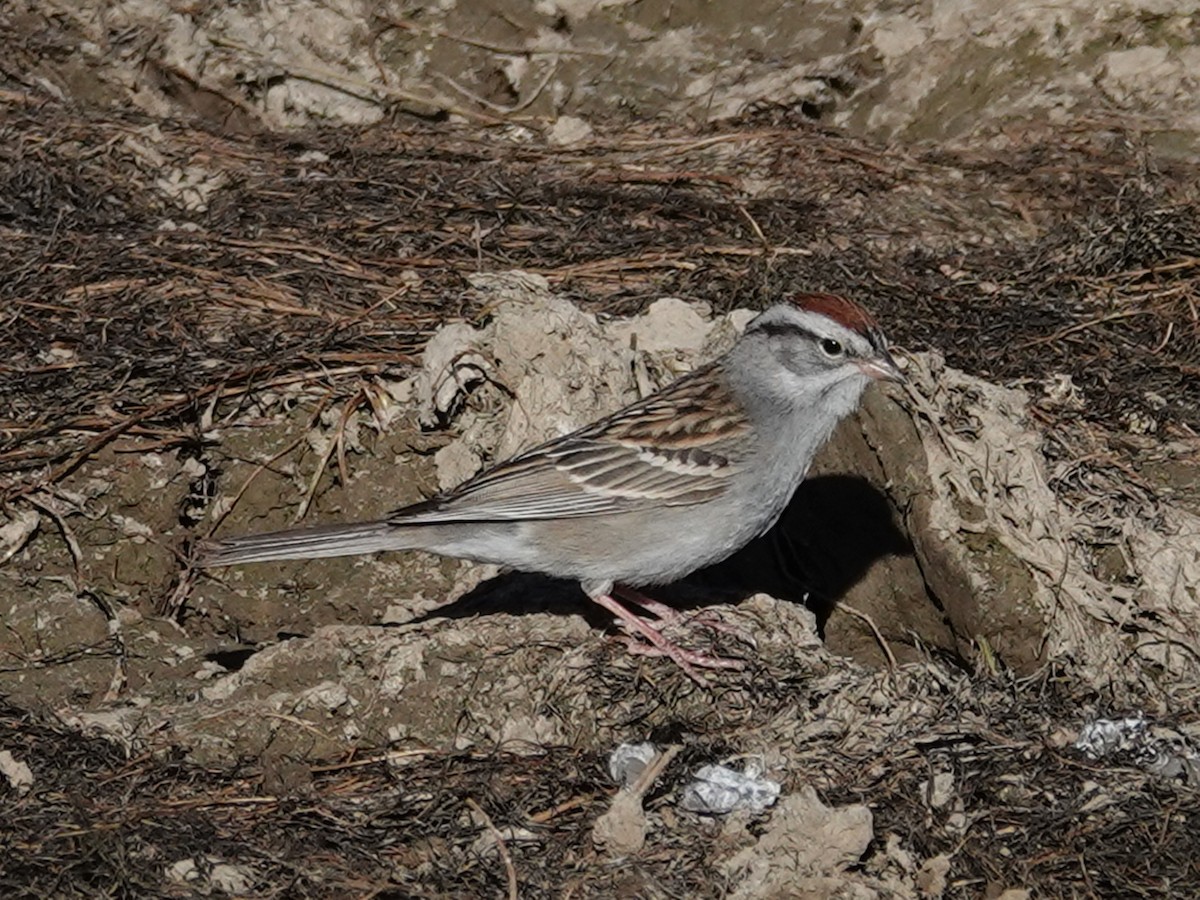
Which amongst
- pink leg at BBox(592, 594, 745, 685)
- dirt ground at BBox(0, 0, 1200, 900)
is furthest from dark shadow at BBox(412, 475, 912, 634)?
pink leg at BBox(592, 594, 745, 685)

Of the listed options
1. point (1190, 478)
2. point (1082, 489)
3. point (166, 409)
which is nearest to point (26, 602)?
point (166, 409)

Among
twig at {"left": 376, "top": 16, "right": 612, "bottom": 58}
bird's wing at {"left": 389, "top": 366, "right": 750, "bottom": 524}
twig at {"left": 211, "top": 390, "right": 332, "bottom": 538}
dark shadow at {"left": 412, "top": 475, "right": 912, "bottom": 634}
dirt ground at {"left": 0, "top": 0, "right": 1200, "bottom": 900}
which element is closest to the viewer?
dirt ground at {"left": 0, "top": 0, "right": 1200, "bottom": 900}

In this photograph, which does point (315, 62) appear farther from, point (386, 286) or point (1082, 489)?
point (1082, 489)

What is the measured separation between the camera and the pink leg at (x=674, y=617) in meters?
6.72

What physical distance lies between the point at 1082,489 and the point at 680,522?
1.71m

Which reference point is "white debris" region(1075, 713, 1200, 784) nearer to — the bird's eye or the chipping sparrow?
the chipping sparrow

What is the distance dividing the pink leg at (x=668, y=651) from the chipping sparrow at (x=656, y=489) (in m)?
0.01

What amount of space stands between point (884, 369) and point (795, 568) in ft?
5.10

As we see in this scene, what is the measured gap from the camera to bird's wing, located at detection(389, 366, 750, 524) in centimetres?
671

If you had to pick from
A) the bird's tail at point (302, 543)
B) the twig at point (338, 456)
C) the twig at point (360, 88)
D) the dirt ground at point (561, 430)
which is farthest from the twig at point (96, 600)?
the twig at point (360, 88)

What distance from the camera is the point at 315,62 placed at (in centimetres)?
1015

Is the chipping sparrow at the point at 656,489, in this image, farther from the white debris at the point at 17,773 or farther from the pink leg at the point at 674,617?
the white debris at the point at 17,773

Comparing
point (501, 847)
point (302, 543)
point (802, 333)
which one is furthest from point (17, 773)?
point (802, 333)

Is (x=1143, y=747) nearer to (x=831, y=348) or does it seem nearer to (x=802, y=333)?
(x=831, y=348)
